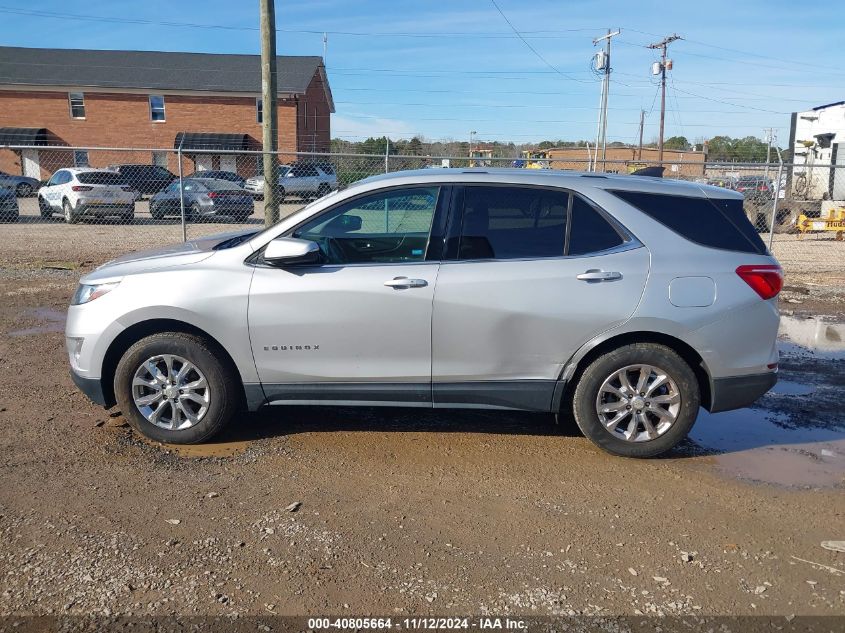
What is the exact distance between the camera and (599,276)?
179 inches

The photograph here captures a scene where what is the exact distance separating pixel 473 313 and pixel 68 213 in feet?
61.0

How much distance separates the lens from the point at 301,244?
454cm

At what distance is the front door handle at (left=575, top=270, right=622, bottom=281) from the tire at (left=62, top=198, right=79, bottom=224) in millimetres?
18306

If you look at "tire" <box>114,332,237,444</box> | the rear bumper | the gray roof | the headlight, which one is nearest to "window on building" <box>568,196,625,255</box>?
the rear bumper

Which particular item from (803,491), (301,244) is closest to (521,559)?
(803,491)

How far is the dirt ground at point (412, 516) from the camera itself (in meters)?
3.19

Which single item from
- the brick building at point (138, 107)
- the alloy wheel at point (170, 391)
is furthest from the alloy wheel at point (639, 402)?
the brick building at point (138, 107)

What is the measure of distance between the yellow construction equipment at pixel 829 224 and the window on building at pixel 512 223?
16518mm

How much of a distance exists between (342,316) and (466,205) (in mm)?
1087

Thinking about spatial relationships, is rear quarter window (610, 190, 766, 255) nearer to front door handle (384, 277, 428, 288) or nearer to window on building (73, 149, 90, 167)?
front door handle (384, 277, 428, 288)

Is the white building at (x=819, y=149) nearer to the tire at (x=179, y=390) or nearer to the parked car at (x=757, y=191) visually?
the parked car at (x=757, y=191)

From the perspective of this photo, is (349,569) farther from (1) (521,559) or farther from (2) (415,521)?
(1) (521,559)

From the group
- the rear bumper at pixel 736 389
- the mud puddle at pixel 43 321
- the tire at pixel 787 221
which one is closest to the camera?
the rear bumper at pixel 736 389

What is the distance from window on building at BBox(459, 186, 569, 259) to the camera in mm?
4645
